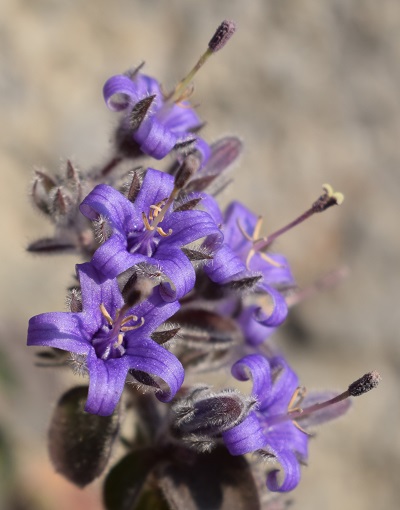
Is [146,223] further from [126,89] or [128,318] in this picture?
[126,89]

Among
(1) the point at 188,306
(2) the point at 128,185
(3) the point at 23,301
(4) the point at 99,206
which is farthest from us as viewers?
(3) the point at 23,301

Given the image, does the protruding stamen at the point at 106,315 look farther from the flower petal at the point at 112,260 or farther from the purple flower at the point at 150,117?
the purple flower at the point at 150,117

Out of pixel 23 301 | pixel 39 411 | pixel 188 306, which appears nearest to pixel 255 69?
pixel 23 301

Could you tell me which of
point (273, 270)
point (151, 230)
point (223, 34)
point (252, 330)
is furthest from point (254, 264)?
point (223, 34)

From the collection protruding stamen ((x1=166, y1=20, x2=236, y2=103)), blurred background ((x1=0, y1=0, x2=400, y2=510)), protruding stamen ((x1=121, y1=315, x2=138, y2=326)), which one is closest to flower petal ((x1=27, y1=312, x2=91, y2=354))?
protruding stamen ((x1=121, y1=315, x2=138, y2=326))

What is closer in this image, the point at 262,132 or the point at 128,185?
the point at 128,185

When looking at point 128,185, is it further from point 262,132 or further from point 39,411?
point 262,132
